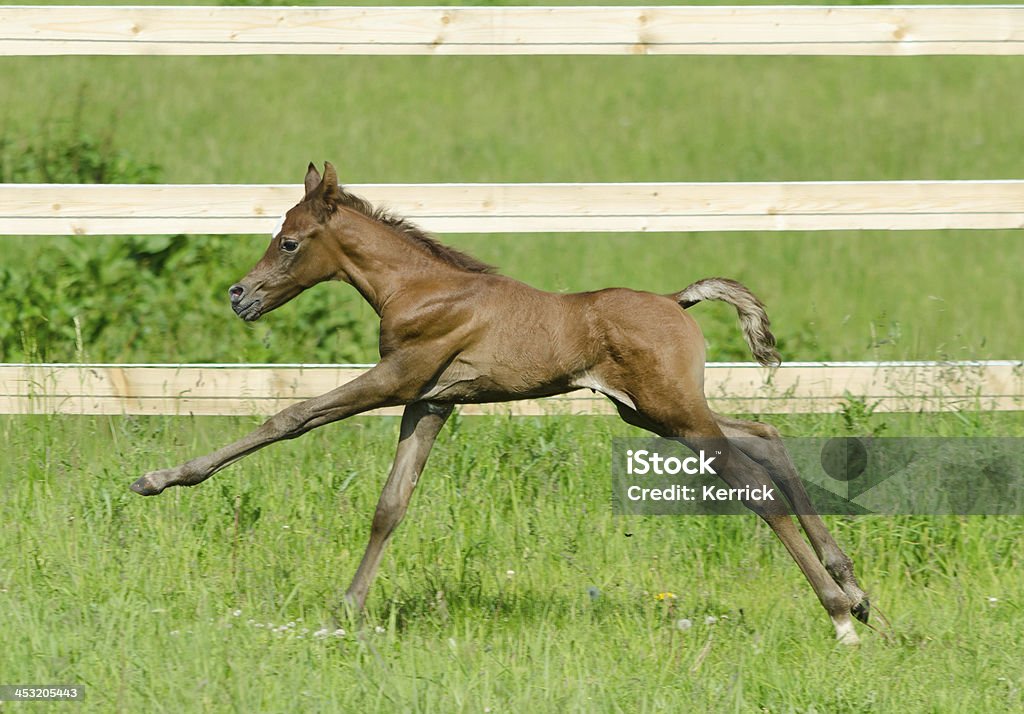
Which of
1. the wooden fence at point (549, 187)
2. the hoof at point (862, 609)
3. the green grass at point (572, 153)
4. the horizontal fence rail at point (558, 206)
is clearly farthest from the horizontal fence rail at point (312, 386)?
the hoof at point (862, 609)

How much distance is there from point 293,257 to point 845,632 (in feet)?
7.99

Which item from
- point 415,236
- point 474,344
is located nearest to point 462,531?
point 474,344

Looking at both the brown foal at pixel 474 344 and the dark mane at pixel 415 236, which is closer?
the brown foal at pixel 474 344

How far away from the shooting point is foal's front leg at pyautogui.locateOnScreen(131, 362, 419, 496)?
4.48 m

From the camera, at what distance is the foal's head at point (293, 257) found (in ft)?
15.3

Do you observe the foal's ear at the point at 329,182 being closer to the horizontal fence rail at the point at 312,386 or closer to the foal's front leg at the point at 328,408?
the foal's front leg at the point at 328,408

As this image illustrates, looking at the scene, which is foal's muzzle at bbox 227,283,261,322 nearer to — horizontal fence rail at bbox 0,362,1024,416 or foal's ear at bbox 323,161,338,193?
foal's ear at bbox 323,161,338,193

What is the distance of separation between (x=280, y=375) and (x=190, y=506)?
85 cm

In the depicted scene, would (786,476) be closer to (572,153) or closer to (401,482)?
(401,482)

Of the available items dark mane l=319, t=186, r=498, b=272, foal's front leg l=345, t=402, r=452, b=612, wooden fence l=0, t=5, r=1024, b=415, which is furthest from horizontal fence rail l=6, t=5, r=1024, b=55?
foal's front leg l=345, t=402, r=452, b=612

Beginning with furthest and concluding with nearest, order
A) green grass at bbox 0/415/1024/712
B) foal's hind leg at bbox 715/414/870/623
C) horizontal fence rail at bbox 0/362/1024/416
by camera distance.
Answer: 1. horizontal fence rail at bbox 0/362/1024/416
2. foal's hind leg at bbox 715/414/870/623
3. green grass at bbox 0/415/1024/712

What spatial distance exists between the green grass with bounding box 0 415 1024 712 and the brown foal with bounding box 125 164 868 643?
372 millimetres

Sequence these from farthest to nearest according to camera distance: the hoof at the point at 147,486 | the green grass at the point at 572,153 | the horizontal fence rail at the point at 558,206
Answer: the green grass at the point at 572,153
the horizontal fence rail at the point at 558,206
the hoof at the point at 147,486

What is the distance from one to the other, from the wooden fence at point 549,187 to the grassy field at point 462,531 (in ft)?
2.09
